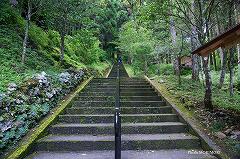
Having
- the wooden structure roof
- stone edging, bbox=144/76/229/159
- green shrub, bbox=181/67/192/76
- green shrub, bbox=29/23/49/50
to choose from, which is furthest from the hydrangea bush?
green shrub, bbox=181/67/192/76

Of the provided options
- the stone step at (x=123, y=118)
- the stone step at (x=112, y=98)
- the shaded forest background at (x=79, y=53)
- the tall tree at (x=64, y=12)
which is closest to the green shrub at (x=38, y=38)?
the shaded forest background at (x=79, y=53)

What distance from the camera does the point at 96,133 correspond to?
20.8ft

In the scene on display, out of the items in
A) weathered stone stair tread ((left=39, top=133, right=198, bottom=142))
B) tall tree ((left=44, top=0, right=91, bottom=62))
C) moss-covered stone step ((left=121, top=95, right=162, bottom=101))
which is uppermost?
tall tree ((left=44, top=0, right=91, bottom=62))

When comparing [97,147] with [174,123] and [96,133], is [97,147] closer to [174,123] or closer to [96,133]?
[96,133]

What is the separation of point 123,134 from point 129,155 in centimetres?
99

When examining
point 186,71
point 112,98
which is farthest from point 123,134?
point 186,71

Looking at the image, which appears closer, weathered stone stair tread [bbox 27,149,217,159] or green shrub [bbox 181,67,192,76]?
weathered stone stair tread [bbox 27,149,217,159]

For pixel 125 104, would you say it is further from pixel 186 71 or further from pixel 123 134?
pixel 186 71

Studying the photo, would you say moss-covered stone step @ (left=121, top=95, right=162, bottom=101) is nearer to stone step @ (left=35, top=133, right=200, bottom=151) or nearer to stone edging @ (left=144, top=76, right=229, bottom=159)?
stone edging @ (left=144, top=76, right=229, bottom=159)

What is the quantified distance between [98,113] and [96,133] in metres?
1.25

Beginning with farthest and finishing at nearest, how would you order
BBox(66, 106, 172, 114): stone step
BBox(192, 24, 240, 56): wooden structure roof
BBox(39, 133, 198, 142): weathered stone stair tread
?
BBox(66, 106, 172, 114): stone step
BBox(39, 133, 198, 142): weathered stone stair tread
BBox(192, 24, 240, 56): wooden structure roof

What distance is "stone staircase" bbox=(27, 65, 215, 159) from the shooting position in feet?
18.0

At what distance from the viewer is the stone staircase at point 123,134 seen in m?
5.49

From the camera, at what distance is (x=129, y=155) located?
17.6ft
